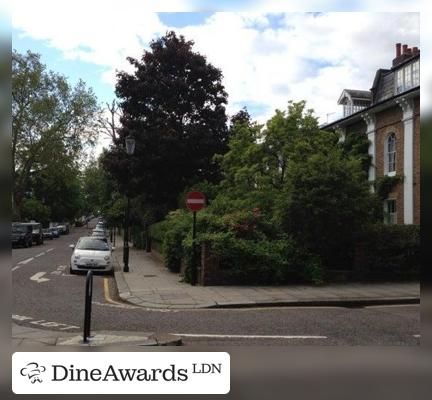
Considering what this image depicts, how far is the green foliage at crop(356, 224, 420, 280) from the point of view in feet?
56.4

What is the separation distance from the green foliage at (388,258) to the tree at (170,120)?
1457 centimetres

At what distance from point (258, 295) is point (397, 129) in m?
14.8

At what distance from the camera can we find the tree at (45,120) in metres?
48.1

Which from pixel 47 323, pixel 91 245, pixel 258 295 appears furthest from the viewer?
pixel 91 245

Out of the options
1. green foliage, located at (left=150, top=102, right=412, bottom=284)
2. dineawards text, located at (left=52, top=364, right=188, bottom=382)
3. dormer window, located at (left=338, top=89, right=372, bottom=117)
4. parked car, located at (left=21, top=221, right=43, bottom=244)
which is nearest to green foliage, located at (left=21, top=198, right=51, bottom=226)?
parked car, located at (left=21, top=221, right=43, bottom=244)

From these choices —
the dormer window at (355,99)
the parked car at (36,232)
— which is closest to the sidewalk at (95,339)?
the dormer window at (355,99)

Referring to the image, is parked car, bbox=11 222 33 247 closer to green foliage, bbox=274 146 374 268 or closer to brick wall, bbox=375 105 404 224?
brick wall, bbox=375 105 404 224

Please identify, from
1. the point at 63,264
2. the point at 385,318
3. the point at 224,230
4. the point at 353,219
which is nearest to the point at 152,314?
the point at 385,318

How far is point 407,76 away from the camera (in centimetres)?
2820

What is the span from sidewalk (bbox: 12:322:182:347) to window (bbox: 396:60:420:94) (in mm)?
22445

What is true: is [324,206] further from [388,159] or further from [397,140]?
[388,159]

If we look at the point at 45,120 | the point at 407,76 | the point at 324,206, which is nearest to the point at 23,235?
the point at 45,120

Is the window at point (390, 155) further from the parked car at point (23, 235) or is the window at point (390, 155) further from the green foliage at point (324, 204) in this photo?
the parked car at point (23, 235)

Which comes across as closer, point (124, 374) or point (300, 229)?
point (124, 374)
